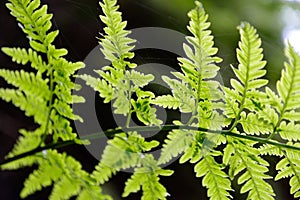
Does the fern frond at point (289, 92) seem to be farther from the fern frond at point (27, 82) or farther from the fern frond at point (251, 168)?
the fern frond at point (27, 82)

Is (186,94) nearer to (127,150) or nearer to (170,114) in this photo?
(127,150)

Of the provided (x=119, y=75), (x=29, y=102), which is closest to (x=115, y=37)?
(x=119, y=75)

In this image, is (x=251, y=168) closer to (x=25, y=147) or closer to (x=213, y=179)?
(x=213, y=179)

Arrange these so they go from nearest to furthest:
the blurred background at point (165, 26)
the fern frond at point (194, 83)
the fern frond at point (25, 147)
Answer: the fern frond at point (25, 147)
the fern frond at point (194, 83)
the blurred background at point (165, 26)

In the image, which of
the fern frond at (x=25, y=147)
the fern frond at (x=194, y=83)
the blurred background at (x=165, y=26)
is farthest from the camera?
the blurred background at (x=165, y=26)

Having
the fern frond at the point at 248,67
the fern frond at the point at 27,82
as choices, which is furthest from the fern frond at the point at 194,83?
the fern frond at the point at 27,82

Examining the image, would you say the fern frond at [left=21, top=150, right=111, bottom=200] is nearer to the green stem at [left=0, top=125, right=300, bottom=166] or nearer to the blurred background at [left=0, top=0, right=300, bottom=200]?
the green stem at [left=0, top=125, right=300, bottom=166]

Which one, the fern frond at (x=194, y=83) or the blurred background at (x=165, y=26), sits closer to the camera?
the fern frond at (x=194, y=83)

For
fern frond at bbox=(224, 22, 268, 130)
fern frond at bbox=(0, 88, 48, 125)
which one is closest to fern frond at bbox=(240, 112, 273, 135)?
fern frond at bbox=(224, 22, 268, 130)
